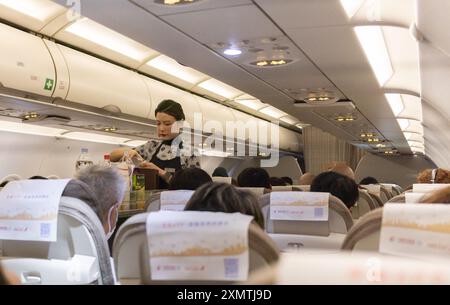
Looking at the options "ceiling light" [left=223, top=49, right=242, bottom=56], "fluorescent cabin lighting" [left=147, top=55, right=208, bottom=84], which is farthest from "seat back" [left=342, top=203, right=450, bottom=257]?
"fluorescent cabin lighting" [left=147, top=55, right=208, bottom=84]

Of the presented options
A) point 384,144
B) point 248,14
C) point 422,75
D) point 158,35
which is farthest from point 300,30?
point 384,144

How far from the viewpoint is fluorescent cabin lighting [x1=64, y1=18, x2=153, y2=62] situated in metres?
5.45

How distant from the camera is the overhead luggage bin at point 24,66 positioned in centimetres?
427

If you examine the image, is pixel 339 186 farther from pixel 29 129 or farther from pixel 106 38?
pixel 29 129

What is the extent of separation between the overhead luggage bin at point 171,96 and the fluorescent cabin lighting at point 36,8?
6.50 feet

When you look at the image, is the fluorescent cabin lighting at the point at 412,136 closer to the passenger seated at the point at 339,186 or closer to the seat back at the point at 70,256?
the passenger seated at the point at 339,186

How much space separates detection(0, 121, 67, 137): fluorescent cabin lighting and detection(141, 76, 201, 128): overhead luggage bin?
6.15ft

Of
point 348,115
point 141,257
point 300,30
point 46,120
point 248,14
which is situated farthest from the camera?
point 348,115

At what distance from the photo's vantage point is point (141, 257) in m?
1.33

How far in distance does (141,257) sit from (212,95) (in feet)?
26.9

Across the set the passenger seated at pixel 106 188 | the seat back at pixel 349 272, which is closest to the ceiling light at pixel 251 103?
the passenger seated at pixel 106 188

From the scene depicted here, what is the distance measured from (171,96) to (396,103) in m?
3.52

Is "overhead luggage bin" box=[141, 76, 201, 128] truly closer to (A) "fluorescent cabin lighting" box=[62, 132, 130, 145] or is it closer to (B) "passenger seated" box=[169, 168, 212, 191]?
(A) "fluorescent cabin lighting" box=[62, 132, 130, 145]
